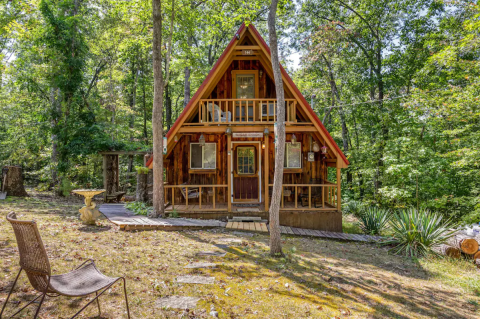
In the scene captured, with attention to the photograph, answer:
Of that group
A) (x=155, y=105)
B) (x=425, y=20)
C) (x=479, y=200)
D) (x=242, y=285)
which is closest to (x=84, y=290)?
(x=242, y=285)

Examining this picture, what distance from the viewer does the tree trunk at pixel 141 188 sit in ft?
37.6

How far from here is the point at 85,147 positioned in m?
12.9

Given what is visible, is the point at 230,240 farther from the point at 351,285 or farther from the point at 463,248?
the point at 463,248

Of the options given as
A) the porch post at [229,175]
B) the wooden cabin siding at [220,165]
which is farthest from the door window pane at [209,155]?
the porch post at [229,175]

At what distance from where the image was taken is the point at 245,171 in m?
11.0

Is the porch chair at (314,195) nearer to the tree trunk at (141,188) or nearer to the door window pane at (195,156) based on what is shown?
the door window pane at (195,156)

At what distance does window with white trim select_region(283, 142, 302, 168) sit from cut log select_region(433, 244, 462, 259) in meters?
5.04

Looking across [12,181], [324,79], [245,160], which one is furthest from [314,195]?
[12,181]

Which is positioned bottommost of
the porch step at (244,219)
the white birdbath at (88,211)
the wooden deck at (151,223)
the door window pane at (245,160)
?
the porch step at (244,219)

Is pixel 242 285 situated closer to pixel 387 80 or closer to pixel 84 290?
pixel 84 290

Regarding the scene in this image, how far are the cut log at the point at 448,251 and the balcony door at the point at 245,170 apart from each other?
585 cm

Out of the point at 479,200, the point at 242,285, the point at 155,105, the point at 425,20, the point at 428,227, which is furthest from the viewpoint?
the point at 425,20

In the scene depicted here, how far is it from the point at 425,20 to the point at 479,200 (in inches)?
432

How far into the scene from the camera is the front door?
10.9 m
